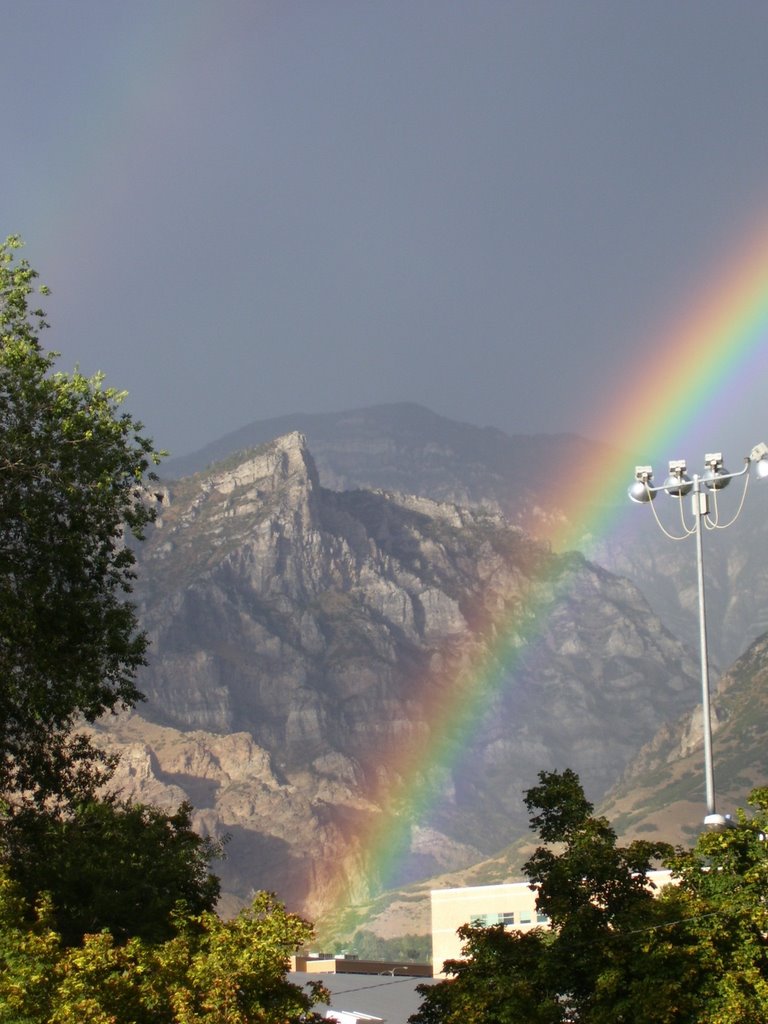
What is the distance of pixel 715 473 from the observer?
39.2 m

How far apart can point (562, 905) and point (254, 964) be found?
10.0 m

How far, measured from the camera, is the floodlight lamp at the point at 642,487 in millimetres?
41094

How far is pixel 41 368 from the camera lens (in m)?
42.5

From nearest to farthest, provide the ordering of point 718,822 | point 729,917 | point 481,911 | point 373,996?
point 718,822 → point 729,917 → point 373,996 → point 481,911

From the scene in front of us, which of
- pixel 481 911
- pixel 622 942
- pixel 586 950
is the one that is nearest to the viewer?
pixel 622 942

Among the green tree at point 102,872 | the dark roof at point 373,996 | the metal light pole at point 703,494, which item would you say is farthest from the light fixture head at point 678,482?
the dark roof at point 373,996

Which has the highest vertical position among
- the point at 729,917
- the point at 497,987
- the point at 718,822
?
the point at 718,822

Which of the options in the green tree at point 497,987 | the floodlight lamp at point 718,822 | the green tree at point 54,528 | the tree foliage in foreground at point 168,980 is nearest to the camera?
the tree foliage in foreground at point 168,980

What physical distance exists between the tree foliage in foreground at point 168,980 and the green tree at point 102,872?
15.4 meters

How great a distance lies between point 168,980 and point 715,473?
2100cm

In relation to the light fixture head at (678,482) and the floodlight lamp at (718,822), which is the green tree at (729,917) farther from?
the light fixture head at (678,482)

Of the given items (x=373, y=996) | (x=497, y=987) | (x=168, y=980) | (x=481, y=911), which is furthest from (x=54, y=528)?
(x=481, y=911)

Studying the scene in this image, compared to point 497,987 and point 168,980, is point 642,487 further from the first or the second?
point 168,980

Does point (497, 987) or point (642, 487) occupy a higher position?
point (642, 487)
